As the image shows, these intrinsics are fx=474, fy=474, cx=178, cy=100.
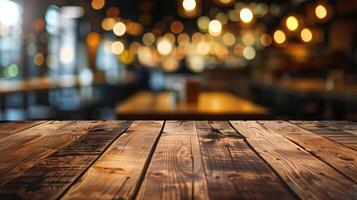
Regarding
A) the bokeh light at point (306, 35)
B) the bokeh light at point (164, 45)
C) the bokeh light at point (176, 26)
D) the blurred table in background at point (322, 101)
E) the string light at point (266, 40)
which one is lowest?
the blurred table in background at point (322, 101)

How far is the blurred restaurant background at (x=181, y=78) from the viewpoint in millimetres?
6000

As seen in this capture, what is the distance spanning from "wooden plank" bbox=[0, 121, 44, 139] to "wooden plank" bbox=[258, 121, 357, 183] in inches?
44.8

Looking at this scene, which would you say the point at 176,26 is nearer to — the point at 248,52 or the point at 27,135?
the point at 248,52

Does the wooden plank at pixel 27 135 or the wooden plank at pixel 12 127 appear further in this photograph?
the wooden plank at pixel 12 127

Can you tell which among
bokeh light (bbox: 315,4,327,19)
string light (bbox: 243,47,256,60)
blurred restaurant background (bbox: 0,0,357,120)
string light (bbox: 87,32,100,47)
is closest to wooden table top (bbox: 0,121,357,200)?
blurred restaurant background (bbox: 0,0,357,120)

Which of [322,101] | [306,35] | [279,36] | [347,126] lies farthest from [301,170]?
[279,36]

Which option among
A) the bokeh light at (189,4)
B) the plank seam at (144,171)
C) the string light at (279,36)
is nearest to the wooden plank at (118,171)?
the plank seam at (144,171)

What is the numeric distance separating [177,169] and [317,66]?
1017 cm

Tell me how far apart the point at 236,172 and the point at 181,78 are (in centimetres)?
1151

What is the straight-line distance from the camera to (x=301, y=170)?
134cm

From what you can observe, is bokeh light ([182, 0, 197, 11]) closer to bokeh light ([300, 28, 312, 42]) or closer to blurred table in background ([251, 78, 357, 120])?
blurred table in background ([251, 78, 357, 120])

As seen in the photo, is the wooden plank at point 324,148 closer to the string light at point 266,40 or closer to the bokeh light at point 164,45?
the string light at point 266,40

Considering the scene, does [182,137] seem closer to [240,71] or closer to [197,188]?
[197,188]

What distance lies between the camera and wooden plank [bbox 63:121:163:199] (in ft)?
3.62
